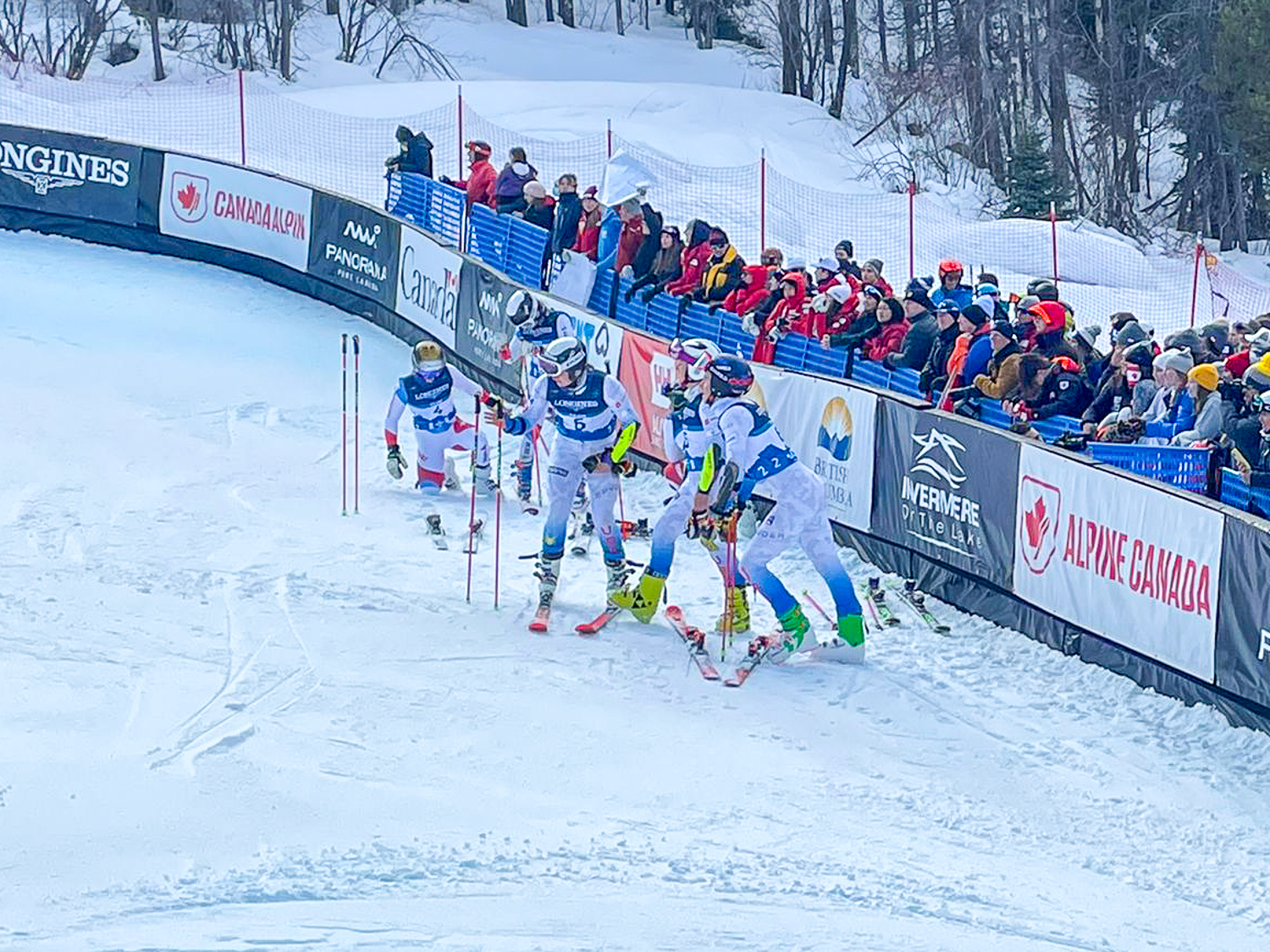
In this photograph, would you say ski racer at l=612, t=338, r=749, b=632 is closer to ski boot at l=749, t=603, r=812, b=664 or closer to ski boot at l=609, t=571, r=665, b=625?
ski boot at l=609, t=571, r=665, b=625

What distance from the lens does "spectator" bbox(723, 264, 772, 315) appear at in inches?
703

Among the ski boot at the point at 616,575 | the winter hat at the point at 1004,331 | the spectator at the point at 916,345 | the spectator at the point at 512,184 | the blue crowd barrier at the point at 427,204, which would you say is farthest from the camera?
the blue crowd barrier at the point at 427,204

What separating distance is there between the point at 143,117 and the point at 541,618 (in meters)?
24.9

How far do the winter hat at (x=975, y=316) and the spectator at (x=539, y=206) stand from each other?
6900mm

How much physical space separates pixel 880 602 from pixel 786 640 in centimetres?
142

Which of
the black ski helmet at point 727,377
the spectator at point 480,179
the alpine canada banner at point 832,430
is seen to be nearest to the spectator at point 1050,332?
the alpine canada banner at point 832,430

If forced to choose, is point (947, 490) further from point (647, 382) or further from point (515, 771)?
point (515, 771)

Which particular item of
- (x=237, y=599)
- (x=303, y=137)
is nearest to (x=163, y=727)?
(x=237, y=599)

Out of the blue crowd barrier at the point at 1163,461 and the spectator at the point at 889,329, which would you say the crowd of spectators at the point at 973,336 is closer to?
the spectator at the point at 889,329

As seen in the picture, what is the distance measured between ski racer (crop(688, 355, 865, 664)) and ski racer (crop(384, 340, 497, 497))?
453 centimetres

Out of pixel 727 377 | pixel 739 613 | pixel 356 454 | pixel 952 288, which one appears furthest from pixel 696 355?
pixel 356 454

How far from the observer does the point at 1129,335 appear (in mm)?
14422

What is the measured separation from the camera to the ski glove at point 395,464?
56.9 ft

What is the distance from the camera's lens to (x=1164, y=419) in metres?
13.0
